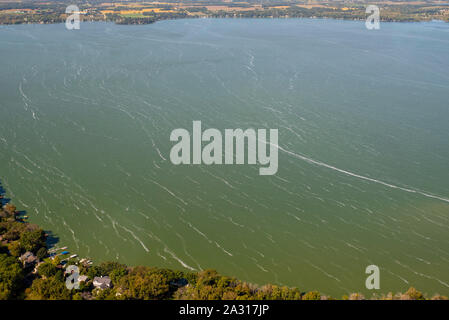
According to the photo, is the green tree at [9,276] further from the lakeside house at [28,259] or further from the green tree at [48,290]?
the green tree at [48,290]

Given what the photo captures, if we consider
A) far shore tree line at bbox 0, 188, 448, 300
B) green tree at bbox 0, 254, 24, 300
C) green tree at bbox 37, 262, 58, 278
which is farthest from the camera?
green tree at bbox 37, 262, 58, 278

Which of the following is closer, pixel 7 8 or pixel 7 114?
pixel 7 114

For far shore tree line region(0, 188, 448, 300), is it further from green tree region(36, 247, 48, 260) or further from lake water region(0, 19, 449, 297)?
lake water region(0, 19, 449, 297)

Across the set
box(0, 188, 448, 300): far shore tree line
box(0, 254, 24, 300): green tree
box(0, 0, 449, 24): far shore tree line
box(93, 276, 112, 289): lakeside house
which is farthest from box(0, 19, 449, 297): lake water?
box(0, 0, 449, 24): far shore tree line

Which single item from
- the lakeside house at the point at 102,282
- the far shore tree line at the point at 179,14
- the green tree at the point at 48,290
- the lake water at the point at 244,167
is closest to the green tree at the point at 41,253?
the lake water at the point at 244,167

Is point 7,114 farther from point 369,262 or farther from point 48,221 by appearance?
point 369,262

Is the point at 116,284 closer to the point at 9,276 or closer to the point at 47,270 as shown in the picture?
the point at 47,270

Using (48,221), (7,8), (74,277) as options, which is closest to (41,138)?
(48,221)
